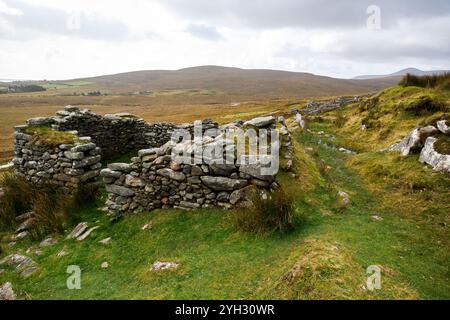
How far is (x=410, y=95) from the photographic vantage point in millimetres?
20203

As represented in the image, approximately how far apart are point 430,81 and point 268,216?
2024cm

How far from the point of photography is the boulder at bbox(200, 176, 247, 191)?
29.2 feet

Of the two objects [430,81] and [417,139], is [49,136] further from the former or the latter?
[430,81]

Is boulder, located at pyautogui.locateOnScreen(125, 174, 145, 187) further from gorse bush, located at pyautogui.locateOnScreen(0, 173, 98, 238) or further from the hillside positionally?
gorse bush, located at pyautogui.locateOnScreen(0, 173, 98, 238)

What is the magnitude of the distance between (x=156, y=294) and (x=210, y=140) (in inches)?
200

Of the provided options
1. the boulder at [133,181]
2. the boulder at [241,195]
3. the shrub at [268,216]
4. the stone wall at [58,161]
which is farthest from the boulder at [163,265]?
Result: the stone wall at [58,161]

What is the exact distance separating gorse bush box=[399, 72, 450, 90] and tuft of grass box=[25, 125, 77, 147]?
21.1m

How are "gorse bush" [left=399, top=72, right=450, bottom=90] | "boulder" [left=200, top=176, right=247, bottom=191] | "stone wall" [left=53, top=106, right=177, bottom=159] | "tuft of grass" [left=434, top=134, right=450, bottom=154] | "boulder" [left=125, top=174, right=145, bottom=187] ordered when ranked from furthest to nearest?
"gorse bush" [left=399, top=72, right=450, bottom=90]
"stone wall" [left=53, top=106, right=177, bottom=159]
"tuft of grass" [left=434, top=134, right=450, bottom=154]
"boulder" [left=125, top=174, right=145, bottom=187]
"boulder" [left=200, top=176, right=247, bottom=191]

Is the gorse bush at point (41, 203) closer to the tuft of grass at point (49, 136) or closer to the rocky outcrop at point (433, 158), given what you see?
the tuft of grass at point (49, 136)

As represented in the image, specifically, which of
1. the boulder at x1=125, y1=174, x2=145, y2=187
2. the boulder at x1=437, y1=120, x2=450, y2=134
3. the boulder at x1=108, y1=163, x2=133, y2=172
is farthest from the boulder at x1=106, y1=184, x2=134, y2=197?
the boulder at x1=437, y1=120, x2=450, y2=134

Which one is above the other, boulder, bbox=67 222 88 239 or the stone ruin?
the stone ruin

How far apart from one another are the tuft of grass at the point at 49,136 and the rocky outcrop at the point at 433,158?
13608 mm

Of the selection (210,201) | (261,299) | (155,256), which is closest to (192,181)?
(210,201)

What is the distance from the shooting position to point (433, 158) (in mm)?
11172
